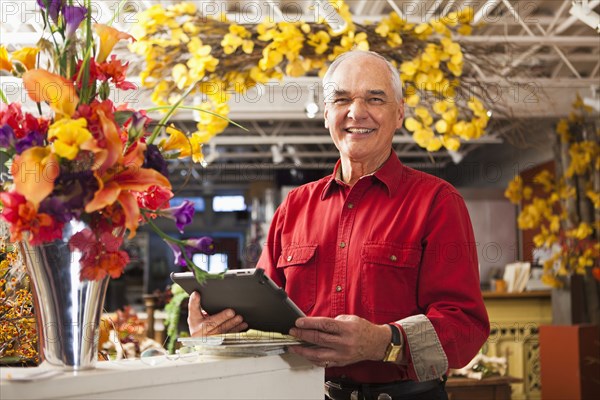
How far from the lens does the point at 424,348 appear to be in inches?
64.6

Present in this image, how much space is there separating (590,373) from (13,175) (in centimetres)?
558

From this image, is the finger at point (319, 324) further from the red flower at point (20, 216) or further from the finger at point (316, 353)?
the red flower at point (20, 216)

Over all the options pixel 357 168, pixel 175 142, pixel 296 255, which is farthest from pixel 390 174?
pixel 175 142

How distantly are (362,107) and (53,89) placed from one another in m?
0.94

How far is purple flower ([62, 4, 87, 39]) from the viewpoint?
4.07ft

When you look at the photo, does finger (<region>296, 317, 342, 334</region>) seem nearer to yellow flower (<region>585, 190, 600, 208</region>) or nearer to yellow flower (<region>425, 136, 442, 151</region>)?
yellow flower (<region>425, 136, 442, 151</region>)

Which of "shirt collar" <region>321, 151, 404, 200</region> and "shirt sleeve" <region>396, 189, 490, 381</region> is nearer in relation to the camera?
"shirt sleeve" <region>396, 189, 490, 381</region>

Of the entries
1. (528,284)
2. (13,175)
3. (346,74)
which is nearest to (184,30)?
(346,74)

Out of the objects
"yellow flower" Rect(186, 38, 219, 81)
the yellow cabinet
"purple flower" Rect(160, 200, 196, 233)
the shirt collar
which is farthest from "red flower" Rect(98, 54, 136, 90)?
the yellow cabinet

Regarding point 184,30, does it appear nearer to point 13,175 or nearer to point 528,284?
point 13,175

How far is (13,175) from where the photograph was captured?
116 centimetres

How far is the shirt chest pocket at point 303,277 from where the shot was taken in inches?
76.8

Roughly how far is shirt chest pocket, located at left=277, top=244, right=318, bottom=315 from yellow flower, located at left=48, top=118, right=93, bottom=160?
93 centimetres

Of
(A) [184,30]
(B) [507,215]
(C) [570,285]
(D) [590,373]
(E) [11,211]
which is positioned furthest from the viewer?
(B) [507,215]
